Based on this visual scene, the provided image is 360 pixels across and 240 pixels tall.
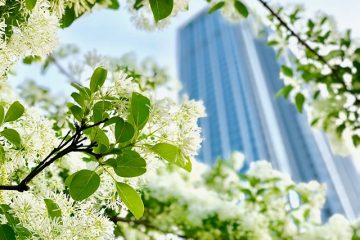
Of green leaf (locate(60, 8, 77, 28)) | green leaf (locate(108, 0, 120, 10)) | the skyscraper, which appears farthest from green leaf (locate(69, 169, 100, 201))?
the skyscraper

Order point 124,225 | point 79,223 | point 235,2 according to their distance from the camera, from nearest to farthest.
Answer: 1. point 79,223
2. point 235,2
3. point 124,225

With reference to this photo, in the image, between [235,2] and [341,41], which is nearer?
[235,2]

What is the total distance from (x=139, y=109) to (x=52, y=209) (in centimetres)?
20

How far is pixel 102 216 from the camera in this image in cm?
61

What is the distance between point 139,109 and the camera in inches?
23.6

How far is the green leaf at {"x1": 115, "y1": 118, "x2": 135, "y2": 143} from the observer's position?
0.59 metres

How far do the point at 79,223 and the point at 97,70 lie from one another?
0.24 metres

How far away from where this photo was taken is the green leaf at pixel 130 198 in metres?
0.62

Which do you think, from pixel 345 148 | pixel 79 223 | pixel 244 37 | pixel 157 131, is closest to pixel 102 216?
pixel 79 223

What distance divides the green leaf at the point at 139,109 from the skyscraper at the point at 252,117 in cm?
3823

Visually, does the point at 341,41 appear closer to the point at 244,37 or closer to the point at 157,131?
the point at 157,131

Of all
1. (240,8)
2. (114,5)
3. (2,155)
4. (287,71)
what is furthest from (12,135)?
(287,71)

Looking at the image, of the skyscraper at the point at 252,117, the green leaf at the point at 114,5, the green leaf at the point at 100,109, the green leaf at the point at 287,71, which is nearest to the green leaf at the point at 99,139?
the green leaf at the point at 100,109

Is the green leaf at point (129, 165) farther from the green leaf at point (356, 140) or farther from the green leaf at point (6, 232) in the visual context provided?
the green leaf at point (356, 140)
